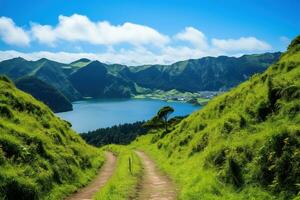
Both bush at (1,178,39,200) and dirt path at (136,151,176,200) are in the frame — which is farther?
dirt path at (136,151,176,200)

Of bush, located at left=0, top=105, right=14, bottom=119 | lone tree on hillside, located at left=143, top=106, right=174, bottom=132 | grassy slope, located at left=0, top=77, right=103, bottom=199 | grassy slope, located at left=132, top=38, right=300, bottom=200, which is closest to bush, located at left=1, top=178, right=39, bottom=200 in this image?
grassy slope, located at left=0, top=77, right=103, bottom=199

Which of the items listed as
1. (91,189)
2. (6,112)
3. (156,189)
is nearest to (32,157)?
(91,189)

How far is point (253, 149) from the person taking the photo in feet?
78.4

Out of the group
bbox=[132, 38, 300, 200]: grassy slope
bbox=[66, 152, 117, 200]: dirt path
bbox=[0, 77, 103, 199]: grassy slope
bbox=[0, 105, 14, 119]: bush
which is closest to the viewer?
bbox=[132, 38, 300, 200]: grassy slope

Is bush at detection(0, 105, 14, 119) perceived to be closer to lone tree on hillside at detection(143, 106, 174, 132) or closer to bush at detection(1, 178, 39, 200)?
bush at detection(1, 178, 39, 200)

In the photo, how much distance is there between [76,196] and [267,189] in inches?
502

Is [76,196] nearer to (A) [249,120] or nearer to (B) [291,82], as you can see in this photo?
(A) [249,120]

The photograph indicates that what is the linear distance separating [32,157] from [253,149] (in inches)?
612

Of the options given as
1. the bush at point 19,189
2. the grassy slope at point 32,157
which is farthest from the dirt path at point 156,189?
the bush at point 19,189

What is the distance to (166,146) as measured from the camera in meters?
56.5

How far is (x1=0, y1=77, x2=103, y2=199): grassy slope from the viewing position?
20.3 m

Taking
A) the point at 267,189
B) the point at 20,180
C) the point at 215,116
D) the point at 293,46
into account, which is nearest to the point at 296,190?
the point at 267,189

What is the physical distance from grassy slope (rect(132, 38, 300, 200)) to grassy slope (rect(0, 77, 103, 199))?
876cm

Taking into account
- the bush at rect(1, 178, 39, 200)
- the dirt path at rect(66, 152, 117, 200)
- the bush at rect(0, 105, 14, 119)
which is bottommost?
the dirt path at rect(66, 152, 117, 200)
